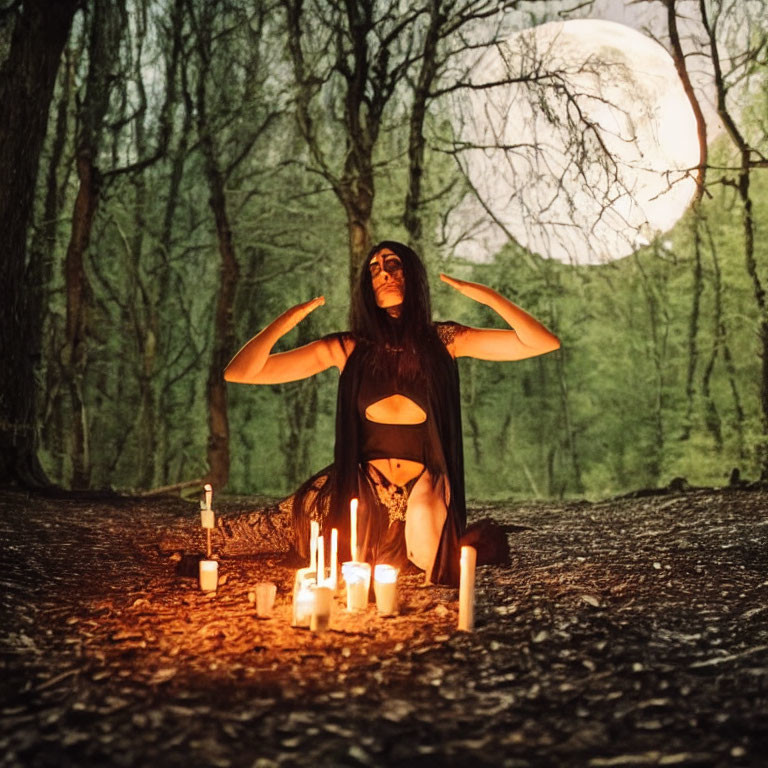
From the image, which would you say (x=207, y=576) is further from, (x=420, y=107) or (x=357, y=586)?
(x=420, y=107)

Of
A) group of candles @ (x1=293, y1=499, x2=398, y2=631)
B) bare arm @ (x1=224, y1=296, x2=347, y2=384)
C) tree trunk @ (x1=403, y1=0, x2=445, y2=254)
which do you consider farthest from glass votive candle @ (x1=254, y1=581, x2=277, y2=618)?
tree trunk @ (x1=403, y1=0, x2=445, y2=254)

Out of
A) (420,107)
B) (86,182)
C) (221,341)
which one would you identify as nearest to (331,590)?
(86,182)

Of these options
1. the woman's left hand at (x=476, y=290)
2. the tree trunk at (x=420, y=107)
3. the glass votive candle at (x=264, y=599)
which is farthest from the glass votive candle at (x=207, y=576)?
the tree trunk at (x=420, y=107)

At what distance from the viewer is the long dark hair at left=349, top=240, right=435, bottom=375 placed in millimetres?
4410

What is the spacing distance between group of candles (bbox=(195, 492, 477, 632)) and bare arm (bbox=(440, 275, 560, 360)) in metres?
1.19

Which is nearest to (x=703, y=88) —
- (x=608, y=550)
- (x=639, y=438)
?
(x=608, y=550)

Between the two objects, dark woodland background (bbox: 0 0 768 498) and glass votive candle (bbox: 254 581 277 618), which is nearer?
glass votive candle (bbox: 254 581 277 618)

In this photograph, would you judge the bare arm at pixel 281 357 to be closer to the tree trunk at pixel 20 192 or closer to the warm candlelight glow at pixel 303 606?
the warm candlelight glow at pixel 303 606

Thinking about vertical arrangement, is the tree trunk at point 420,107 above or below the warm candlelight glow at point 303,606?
above

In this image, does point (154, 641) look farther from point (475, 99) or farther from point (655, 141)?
point (475, 99)

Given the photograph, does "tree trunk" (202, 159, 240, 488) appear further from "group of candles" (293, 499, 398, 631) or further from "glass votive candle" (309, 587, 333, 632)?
"glass votive candle" (309, 587, 333, 632)

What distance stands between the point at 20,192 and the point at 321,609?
21.0ft

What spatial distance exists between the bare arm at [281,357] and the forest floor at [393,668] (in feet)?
3.84

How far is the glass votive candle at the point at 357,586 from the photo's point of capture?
3602mm
